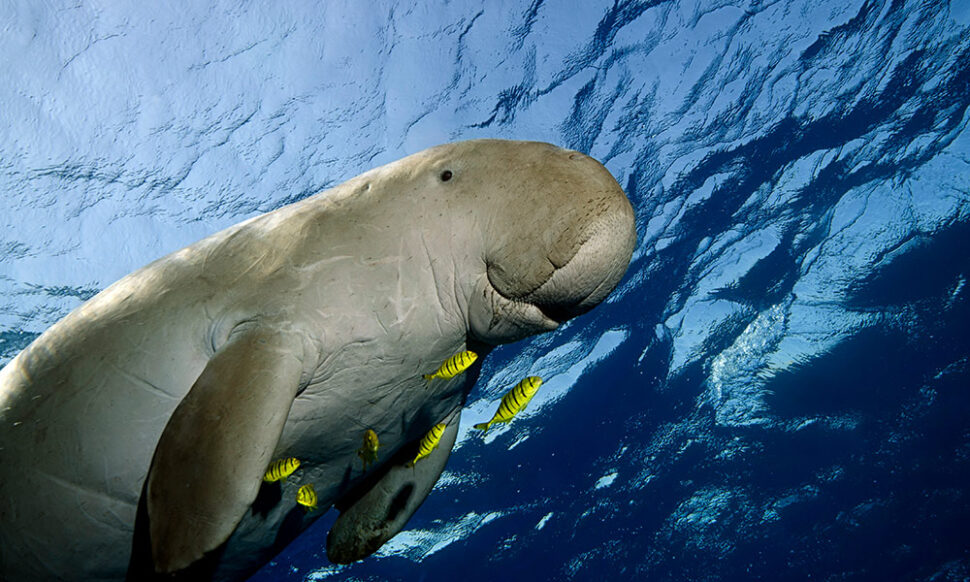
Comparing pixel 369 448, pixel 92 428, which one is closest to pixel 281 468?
pixel 369 448

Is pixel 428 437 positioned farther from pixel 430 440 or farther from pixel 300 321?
pixel 300 321

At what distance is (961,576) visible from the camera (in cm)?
2678

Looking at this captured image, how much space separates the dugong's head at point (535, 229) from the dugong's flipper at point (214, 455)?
819 mm

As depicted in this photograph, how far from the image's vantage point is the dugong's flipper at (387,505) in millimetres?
3078

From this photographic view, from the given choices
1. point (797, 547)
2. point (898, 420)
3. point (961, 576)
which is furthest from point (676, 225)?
point (961, 576)

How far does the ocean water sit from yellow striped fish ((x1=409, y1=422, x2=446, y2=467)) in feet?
23.1

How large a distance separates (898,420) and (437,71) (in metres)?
25.0

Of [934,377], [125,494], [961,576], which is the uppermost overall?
[125,494]

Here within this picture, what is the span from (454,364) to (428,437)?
87 centimetres

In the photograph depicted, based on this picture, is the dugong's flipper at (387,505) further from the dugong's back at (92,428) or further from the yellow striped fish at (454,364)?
the dugong's back at (92,428)

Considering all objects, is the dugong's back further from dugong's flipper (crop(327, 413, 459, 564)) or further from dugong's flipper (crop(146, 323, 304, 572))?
dugong's flipper (crop(327, 413, 459, 564))

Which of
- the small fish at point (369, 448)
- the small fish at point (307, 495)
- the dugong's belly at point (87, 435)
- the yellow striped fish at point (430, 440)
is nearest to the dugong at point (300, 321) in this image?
the dugong's belly at point (87, 435)

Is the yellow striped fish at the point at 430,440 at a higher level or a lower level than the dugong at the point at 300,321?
lower

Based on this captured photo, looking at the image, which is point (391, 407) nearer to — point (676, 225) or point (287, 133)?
point (287, 133)
